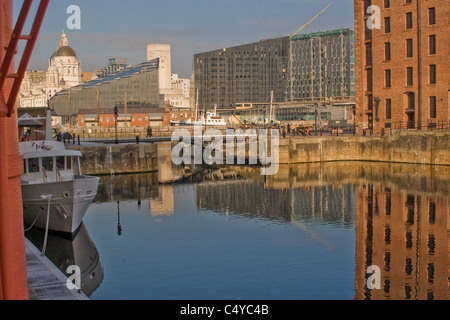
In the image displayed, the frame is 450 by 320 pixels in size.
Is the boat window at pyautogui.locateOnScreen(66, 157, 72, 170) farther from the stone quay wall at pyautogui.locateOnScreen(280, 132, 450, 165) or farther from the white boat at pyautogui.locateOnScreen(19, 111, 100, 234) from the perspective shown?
the stone quay wall at pyautogui.locateOnScreen(280, 132, 450, 165)

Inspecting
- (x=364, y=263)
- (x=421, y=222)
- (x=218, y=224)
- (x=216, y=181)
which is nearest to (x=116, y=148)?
(x=216, y=181)

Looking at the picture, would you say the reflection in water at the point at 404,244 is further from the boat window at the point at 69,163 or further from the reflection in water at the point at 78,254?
the boat window at the point at 69,163

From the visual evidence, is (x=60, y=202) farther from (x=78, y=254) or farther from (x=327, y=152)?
(x=327, y=152)

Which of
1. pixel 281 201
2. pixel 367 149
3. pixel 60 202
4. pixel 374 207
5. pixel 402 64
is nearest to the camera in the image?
pixel 60 202

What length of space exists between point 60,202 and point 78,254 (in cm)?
379

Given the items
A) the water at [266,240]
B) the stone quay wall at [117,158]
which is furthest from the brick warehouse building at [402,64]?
the stone quay wall at [117,158]

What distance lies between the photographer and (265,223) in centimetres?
3481

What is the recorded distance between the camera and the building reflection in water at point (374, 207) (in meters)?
22.4

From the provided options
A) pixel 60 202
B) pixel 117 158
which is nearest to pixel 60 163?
pixel 60 202

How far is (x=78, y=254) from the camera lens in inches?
1048

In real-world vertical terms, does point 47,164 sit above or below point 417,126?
below
